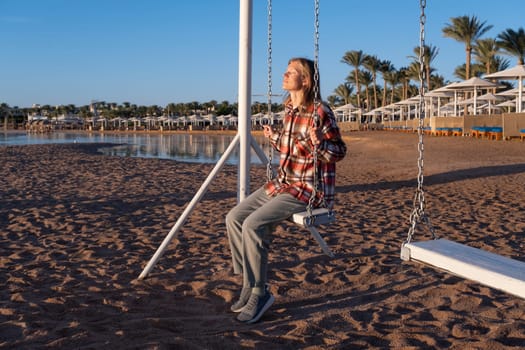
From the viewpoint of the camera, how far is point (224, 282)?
4043mm

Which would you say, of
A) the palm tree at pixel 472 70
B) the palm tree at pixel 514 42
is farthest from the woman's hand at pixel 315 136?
the palm tree at pixel 472 70

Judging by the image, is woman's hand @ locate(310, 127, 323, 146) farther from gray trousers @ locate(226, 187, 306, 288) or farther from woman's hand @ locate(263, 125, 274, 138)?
woman's hand @ locate(263, 125, 274, 138)

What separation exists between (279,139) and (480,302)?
188 centimetres

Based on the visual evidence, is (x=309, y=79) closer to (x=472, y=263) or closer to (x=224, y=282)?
(x=472, y=263)

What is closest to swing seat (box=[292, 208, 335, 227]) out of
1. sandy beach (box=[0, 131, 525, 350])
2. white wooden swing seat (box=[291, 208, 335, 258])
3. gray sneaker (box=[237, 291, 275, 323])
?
white wooden swing seat (box=[291, 208, 335, 258])

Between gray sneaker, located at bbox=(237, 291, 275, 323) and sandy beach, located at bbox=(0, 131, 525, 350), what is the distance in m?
0.06

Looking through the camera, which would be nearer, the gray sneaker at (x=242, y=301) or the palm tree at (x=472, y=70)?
the gray sneaker at (x=242, y=301)

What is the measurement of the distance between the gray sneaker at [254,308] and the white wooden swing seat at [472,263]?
3.40ft

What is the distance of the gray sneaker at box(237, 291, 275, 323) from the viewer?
3.16 m

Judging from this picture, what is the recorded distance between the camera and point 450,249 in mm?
2525

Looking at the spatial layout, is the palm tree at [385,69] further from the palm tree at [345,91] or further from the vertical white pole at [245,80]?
the vertical white pole at [245,80]

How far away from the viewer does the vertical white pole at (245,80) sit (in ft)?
12.9

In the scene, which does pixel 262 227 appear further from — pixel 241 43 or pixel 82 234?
pixel 82 234

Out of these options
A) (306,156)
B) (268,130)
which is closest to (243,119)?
(268,130)
